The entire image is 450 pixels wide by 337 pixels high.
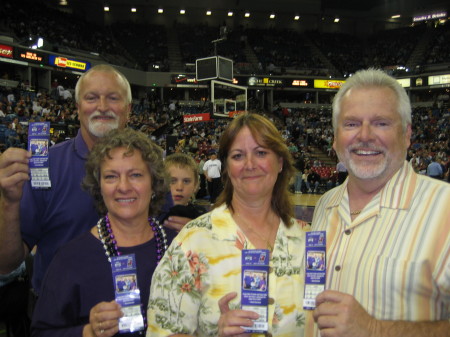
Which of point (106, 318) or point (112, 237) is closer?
point (106, 318)

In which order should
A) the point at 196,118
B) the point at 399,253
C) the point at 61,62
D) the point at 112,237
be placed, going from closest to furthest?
1. the point at 399,253
2. the point at 112,237
3. the point at 196,118
4. the point at 61,62

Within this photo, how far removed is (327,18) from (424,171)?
28.2 meters

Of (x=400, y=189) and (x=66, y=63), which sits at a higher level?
(x=66, y=63)

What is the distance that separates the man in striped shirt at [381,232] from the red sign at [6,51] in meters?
23.8

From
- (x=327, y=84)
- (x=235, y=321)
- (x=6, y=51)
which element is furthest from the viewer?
(x=327, y=84)

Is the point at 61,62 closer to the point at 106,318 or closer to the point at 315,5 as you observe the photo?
the point at 315,5

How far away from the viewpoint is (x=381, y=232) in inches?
76.7

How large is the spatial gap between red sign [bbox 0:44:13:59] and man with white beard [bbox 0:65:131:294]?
22490 millimetres

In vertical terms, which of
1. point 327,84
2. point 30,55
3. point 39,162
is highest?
point 327,84

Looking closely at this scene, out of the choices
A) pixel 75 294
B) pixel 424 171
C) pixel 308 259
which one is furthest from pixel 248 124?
pixel 424 171

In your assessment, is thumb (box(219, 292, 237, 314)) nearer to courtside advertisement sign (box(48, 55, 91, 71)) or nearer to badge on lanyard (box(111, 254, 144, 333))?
badge on lanyard (box(111, 254, 144, 333))

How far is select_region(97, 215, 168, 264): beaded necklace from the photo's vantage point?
2.09 meters

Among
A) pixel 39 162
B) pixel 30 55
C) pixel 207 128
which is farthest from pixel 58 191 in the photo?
pixel 30 55

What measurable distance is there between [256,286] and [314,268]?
24 centimetres
